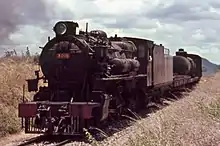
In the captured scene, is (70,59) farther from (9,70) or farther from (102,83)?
(9,70)

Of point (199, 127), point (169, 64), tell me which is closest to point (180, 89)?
point (169, 64)

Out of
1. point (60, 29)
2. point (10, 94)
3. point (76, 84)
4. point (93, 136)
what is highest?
point (60, 29)

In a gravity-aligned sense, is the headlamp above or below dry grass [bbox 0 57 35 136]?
above

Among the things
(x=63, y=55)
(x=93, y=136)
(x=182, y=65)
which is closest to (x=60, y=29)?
(x=63, y=55)

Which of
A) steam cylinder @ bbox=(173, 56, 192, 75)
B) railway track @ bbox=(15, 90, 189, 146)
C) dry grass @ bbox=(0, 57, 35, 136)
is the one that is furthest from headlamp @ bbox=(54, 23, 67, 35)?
steam cylinder @ bbox=(173, 56, 192, 75)

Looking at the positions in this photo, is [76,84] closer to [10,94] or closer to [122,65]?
[122,65]

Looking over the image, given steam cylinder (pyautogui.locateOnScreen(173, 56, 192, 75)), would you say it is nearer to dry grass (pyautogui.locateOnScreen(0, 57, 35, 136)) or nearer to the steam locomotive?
dry grass (pyautogui.locateOnScreen(0, 57, 35, 136))

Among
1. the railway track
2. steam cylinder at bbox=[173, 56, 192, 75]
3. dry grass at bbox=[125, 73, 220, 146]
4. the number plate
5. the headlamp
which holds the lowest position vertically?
the railway track

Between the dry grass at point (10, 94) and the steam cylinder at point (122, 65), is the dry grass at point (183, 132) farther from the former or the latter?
the dry grass at point (10, 94)

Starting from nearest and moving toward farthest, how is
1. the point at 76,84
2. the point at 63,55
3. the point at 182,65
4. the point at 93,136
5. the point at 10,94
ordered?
the point at 93,136
the point at 63,55
the point at 76,84
the point at 10,94
the point at 182,65

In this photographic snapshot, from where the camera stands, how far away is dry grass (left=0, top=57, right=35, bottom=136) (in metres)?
14.0

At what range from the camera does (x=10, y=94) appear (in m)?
16.6

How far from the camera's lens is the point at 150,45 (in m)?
18.3

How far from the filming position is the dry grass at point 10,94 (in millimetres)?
14039
